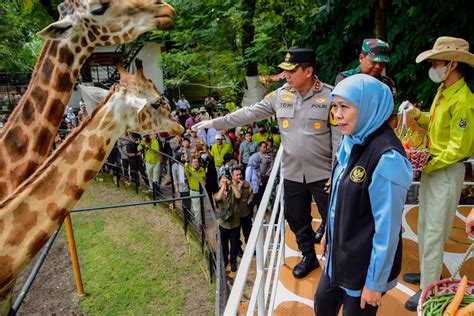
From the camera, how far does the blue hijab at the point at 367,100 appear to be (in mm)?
2088

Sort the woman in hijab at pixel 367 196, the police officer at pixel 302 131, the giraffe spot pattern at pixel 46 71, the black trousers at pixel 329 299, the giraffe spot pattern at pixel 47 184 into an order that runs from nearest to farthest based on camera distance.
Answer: the woman in hijab at pixel 367 196
the black trousers at pixel 329 299
the giraffe spot pattern at pixel 47 184
the police officer at pixel 302 131
the giraffe spot pattern at pixel 46 71

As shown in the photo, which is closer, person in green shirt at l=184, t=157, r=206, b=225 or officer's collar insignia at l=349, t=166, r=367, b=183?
officer's collar insignia at l=349, t=166, r=367, b=183

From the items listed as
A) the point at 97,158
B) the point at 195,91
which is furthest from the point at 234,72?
the point at 195,91

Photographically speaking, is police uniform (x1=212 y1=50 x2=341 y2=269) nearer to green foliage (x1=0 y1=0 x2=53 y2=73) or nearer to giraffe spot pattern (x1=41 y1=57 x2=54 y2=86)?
giraffe spot pattern (x1=41 y1=57 x2=54 y2=86)

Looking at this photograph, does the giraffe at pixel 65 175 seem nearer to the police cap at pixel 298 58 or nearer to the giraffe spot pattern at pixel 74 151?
the giraffe spot pattern at pixel 74 151

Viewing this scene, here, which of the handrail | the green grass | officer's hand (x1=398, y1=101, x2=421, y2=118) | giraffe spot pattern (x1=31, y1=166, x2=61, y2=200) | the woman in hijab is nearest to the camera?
the handrail

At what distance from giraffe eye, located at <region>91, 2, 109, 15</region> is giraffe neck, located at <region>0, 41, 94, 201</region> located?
415mm

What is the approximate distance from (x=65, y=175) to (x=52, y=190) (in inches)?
5.9

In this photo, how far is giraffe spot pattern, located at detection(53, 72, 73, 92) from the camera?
403cm

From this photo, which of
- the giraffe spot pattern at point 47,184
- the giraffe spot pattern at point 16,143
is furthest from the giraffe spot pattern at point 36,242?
the giraffe spot pattern at point 16,143

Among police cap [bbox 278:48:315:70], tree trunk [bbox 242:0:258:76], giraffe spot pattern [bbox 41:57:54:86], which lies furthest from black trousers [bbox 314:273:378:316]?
tree trunk [bbox 242:0:258:76]

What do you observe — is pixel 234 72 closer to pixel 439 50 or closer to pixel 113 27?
pixel 113 27

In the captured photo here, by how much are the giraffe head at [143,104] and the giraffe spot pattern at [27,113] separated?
0.89 m

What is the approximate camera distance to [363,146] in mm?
2197
